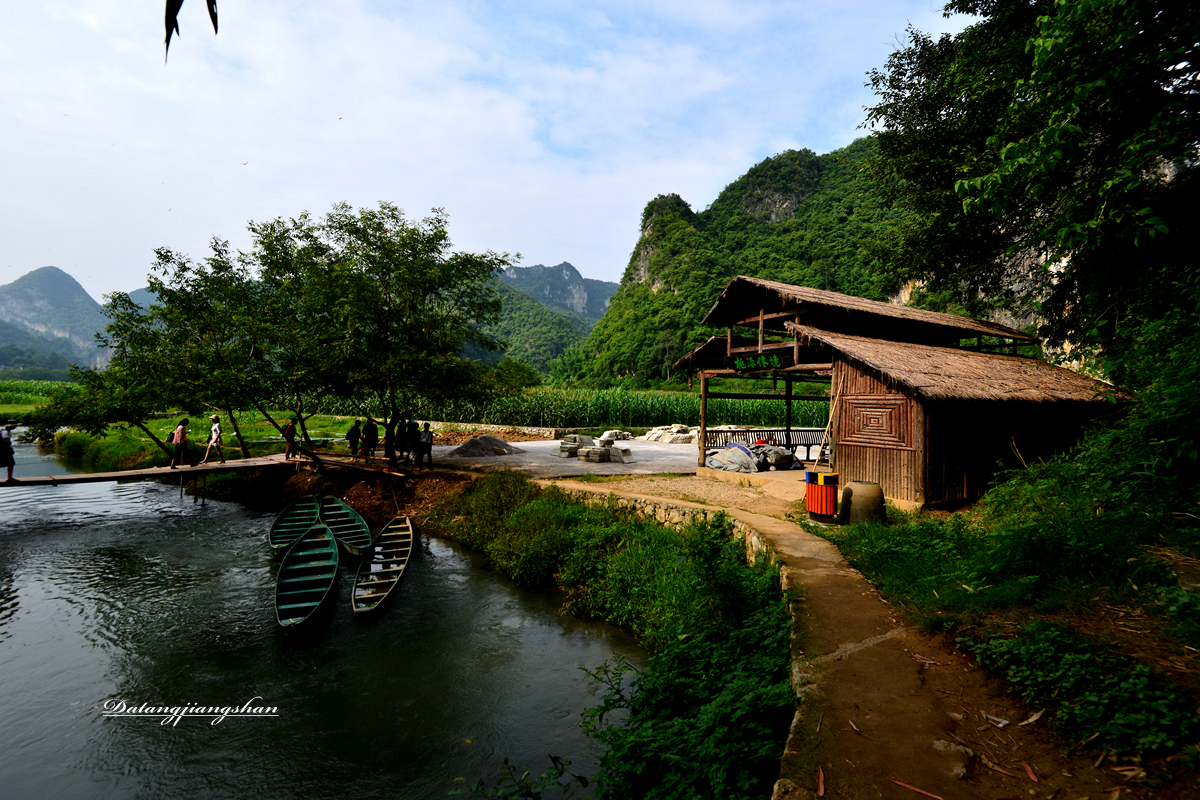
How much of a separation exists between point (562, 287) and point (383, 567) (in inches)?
6794

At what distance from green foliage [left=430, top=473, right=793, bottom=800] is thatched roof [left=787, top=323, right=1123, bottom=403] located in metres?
4.62

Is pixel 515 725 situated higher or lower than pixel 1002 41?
lower

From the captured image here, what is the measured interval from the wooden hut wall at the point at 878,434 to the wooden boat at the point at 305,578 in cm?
991

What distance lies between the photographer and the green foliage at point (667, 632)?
3.78 metres

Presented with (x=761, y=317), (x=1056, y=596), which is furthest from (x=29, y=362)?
(x=1056, y=596)

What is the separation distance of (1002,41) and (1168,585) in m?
13.2

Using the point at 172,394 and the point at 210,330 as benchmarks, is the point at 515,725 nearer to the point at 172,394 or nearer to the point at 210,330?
the point at 172,394

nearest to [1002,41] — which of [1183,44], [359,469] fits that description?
[1183,44]

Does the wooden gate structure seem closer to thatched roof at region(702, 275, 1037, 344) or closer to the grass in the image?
thatched roof at region(702, 275, 1037, 344)

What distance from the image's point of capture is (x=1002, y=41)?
12055mm

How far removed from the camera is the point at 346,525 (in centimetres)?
1212

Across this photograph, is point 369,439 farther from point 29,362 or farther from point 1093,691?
point 29,362

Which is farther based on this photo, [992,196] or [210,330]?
[210,330]

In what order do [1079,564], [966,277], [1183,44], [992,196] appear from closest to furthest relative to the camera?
[1079,564] < [1183,44] < [992,196] < [966,277]
